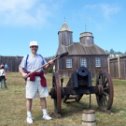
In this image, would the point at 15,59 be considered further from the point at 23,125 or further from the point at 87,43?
the point at 23,125

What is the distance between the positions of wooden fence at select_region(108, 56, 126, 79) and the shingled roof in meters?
17.9

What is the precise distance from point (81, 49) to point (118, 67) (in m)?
20.3

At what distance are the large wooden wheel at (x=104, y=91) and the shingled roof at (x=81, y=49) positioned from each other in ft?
128

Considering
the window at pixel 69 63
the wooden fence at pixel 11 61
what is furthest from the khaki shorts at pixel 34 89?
the wooden fence at pixel 11 61

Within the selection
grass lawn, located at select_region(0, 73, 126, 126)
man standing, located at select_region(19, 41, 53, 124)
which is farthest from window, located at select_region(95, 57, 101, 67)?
man standing, located at select_region(19, 41, 53, 124)

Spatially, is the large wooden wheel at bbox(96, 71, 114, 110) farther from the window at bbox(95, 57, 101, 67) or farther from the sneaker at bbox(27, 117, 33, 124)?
the window at bbox(95, 57, 101, 67)

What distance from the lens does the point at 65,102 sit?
11742mm

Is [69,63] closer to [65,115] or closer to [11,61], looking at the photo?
[11,61]

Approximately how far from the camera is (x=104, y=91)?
9.96 m

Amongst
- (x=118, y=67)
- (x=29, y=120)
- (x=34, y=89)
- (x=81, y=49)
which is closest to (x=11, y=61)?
(x=81, y=49)

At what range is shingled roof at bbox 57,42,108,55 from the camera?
49.8m

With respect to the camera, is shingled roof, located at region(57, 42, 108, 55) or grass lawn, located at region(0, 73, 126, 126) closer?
grass lawn, located at region(0, 73, 126, 126)

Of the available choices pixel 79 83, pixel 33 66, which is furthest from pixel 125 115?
pixel 33 66

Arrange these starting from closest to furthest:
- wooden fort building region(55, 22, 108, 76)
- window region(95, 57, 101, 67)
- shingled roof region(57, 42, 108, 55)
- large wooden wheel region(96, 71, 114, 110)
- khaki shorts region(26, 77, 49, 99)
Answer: khaki shorts region(26, 77, 49, 99) → large wooden wheel region(96, 71, 114, 110) → wooden fort building region(55, 22, 108, 76) → shingled roof region(57, 42, 108, 55) → window region(95, 57, 101, 67)
